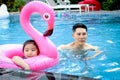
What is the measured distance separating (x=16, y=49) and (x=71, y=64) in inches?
37.6

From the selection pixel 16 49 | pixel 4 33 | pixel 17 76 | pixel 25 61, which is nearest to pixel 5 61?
pixel 25 61

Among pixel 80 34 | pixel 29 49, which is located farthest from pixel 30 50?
pixel 80 34

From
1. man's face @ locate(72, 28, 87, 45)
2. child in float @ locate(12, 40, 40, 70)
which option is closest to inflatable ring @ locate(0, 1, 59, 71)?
child in float @ locate(12, 40, 40, 70)

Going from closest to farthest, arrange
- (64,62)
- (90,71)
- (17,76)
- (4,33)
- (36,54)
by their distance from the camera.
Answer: (17,76) → (36,54) → (90,71) → (64,62) → (4,33)

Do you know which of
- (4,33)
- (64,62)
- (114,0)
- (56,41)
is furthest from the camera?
(114,0)

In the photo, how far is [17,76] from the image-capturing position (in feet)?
9.66

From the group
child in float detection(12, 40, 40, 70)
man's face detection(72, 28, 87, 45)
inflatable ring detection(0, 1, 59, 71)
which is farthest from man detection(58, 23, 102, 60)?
child in float detection(12, 40, 40, 70)

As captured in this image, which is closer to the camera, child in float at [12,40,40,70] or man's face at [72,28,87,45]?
child in float at [12,40,40,70]

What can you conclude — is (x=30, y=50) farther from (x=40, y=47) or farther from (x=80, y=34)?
(x=80, y=34)

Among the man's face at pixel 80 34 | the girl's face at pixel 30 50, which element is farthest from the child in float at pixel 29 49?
the man's face at pixel 80 34

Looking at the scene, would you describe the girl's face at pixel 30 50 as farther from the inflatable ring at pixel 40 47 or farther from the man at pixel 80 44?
the man at pixel 80 44

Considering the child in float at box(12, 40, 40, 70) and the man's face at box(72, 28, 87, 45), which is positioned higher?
the man's face at box(72, 28, 87, 45)

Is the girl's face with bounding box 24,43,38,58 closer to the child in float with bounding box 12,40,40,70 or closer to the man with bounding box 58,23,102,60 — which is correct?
the child in float with bounding box 12,40,40,70

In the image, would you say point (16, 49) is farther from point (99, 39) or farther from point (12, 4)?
point (12, 4)
